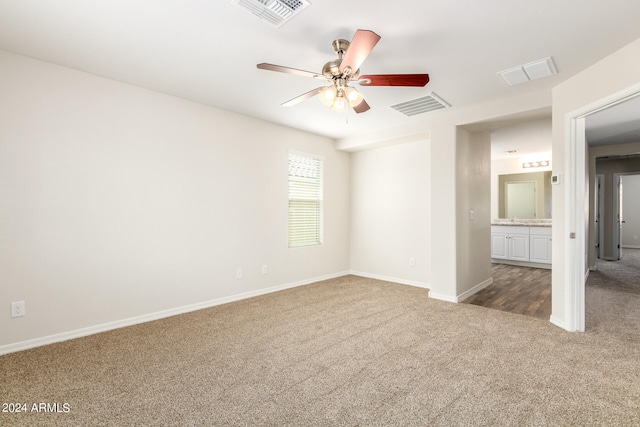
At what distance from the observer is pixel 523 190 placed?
709 centimetres

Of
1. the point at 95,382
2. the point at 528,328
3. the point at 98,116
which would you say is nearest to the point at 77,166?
the point at 98,116

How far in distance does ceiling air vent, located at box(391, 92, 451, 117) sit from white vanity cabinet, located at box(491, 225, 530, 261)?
410 cm

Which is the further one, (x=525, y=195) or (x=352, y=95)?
(x=525, y=195)

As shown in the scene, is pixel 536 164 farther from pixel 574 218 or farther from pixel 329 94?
pixel 329 94

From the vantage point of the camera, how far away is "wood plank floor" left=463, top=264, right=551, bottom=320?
3754 millimetres

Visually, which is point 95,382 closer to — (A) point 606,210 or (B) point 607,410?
(B) point 607,410

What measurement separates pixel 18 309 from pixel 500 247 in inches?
307

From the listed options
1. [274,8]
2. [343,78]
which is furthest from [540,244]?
[274,8]

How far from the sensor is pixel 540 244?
20.2 feet

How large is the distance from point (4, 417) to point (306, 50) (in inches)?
125

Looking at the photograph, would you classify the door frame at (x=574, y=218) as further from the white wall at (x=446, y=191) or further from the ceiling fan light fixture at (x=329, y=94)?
the ceiling fan light fixture at (x=329, y=94)

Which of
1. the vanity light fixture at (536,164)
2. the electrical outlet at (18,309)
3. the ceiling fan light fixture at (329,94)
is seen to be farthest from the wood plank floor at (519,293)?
the electrical outlet at (18,309)

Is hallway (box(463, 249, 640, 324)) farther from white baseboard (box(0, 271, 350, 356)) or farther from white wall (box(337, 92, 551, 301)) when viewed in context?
white baseboard (box(0, 271, 350, 356))

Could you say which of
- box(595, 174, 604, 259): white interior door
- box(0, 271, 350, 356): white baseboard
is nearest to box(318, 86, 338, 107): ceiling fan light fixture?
box(0, 271, 350, 356): white baseboard
